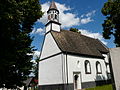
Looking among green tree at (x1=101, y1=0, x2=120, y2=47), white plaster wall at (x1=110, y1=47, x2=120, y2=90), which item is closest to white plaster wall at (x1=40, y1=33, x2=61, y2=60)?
green tree at (x1=101, y1=0, x2=120, y2=47)

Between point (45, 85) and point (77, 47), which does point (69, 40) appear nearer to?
point (77, 47)

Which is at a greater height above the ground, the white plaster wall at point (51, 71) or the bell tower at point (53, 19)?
the bell tower at point (53, 19)

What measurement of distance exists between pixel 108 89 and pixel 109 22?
8.84 m

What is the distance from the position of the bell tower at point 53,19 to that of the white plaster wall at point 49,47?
1.61 metres

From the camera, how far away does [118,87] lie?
17.7 ft

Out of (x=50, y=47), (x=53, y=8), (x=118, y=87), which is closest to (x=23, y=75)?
(x=118, y=87)

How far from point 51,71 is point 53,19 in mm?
10160

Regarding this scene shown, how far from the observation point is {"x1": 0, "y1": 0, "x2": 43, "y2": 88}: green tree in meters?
Result: 9.31

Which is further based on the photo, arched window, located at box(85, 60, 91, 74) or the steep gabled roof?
arched window, located at box(85, 60, 91, 74)

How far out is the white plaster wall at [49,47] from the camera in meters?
22.7

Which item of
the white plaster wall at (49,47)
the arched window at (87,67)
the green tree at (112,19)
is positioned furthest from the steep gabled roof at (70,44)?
the green tree at (112,19)

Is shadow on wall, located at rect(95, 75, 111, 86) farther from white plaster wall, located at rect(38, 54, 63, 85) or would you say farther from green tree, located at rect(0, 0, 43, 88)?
green tree, located at rect(0, 0, 43, 88)

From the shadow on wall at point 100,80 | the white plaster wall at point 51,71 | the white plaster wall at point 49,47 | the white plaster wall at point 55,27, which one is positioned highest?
the white plaster wall at point 55,27

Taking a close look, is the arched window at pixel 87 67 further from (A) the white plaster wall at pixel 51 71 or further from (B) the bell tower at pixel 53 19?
(B) the bell tower at pixel 53 19
